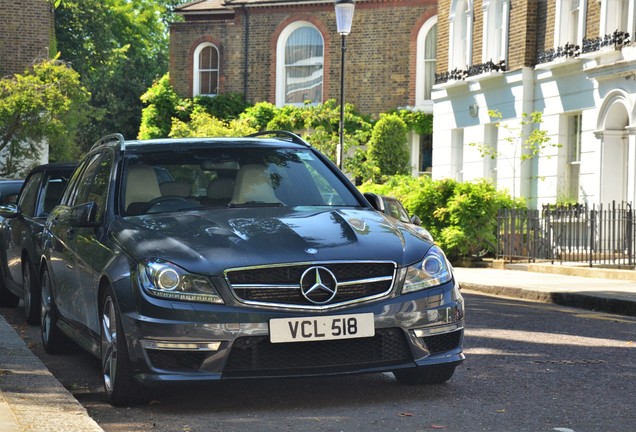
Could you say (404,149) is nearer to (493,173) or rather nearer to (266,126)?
(266,126)

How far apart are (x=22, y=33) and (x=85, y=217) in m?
35.8

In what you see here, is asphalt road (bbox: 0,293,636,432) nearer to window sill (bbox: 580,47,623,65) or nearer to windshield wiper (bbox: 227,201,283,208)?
windshield wiper (bbox: 227,201,283,208)

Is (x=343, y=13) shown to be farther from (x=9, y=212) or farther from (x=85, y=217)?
(x=85, y=217)

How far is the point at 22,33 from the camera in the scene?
140 ft

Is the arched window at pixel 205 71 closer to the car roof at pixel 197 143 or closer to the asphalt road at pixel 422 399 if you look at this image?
the asphalt road at pixel 422 399

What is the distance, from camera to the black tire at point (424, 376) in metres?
7.94

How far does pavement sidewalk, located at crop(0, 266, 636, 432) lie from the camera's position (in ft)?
21.5

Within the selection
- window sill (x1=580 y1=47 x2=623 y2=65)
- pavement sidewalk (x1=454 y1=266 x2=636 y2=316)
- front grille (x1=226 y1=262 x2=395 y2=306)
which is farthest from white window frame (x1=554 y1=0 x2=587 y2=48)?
front grille (x1=226 y1=262 x2=395 y2=306)

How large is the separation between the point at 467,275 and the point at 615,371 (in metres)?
12.9

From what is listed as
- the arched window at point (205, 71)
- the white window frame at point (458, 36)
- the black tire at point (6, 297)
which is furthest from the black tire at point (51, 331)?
the arched window at point (205, 71)

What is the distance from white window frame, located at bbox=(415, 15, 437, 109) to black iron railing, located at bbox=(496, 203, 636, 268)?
18.4m

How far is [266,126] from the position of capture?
45.5m

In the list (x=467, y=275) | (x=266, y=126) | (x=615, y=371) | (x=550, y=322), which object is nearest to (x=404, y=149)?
(x=266, y=126)

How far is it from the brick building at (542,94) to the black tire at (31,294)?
15618 millimetres
